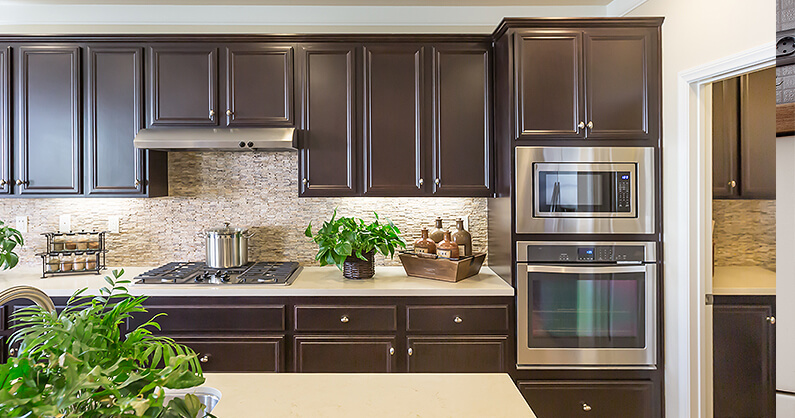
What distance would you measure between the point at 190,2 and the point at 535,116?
2416 mm

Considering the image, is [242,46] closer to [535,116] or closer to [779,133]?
[535,116]

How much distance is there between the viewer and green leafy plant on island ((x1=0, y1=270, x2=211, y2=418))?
2.17 ft

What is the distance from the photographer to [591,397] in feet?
8.41

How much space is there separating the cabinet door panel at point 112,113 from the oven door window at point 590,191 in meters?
2.52

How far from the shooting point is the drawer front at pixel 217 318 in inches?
101

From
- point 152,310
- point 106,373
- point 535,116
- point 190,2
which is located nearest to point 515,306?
point 535,116

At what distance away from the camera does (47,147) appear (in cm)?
284

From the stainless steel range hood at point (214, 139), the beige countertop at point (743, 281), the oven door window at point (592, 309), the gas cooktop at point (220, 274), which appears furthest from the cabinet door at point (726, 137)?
the gas cooktop at point (220, 274)

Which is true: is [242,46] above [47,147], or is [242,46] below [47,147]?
above

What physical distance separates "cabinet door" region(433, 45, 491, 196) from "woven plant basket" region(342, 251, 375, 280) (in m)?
0.64

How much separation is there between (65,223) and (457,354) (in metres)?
2.74

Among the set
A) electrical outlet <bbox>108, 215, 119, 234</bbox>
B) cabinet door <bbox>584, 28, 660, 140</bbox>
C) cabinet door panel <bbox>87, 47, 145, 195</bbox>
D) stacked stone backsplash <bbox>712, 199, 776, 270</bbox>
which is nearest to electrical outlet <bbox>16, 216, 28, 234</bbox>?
electrical outlet <bbox>108, 215, 119, 234</bbox>

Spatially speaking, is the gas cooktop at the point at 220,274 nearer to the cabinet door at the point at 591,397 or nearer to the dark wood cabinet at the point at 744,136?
the cabinet door at the point at 591,397

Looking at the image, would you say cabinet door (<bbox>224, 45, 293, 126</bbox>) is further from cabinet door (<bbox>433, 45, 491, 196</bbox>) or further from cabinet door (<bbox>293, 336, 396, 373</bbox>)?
cabinet door (<bbox>293, 336, 396, 373</bbox>)
